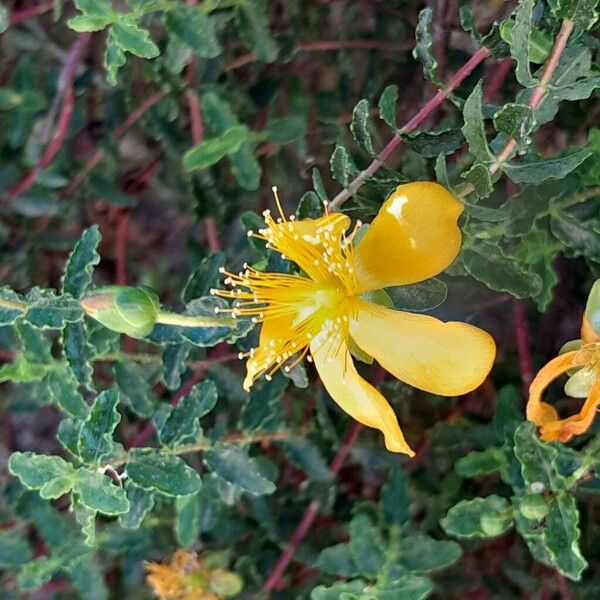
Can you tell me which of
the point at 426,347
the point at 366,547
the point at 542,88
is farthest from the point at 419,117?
the point at 366,547

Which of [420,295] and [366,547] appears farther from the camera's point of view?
[366,547]

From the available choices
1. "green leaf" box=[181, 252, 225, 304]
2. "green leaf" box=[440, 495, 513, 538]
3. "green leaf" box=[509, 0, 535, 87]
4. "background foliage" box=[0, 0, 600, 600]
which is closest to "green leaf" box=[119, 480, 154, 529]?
"background foliage" box=[0, 0, 600, 600]

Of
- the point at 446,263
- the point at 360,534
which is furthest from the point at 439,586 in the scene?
the point at 446,263

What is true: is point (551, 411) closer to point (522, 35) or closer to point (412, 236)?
point (412, 236)

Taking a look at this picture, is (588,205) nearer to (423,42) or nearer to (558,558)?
(423,42)

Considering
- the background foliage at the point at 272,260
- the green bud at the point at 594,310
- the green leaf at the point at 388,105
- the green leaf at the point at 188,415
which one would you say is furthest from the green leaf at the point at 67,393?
the green bud at the point at 594,310

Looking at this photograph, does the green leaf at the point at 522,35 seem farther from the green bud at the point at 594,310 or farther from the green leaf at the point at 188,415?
the green leaf at the point at 188,415
